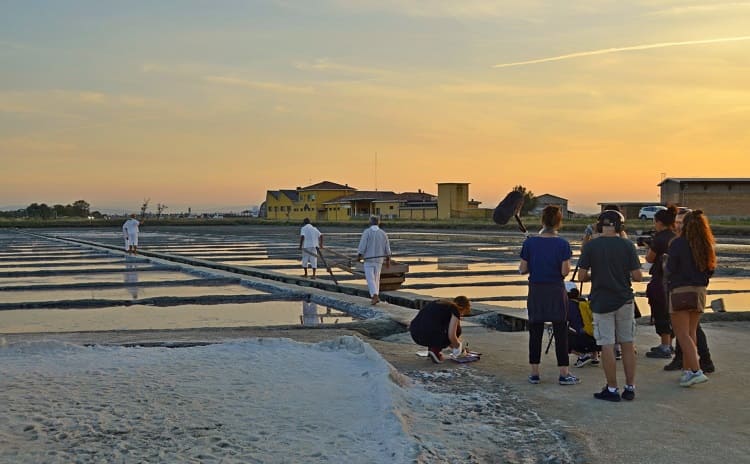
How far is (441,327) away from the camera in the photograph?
297 inches

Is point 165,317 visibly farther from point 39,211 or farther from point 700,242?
point 39,211

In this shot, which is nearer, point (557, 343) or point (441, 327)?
point (557, 343)

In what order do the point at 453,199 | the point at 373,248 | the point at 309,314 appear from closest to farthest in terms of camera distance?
the point at 373,248, the point at 309,314, the point at 453,199

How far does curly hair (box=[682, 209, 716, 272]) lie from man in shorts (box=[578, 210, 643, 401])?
70 cm

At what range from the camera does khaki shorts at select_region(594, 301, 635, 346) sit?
6070mm

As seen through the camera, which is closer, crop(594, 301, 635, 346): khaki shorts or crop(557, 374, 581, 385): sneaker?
crop(594, 301, 635, 346): khaki shorts

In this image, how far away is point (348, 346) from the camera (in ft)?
24.5

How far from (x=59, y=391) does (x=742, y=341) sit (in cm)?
731

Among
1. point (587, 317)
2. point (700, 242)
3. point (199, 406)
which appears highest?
point (700, 242)

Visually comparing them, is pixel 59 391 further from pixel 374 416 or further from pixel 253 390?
pixel 374 416

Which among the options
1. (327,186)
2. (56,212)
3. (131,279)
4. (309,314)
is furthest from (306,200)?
(309,314)

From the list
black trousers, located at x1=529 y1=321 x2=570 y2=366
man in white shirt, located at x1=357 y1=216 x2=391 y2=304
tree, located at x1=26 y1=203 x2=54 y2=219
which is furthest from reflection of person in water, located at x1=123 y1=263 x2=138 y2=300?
tree, located at x1=26 y1=203 x2=54 y2=219

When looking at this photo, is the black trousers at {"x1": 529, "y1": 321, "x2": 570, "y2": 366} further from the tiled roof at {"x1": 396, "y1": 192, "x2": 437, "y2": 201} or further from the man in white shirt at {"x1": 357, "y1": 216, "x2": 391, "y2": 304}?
the tiled roof at {"x1": 396, "y1": 192, "x2": 437, "y2": 201}

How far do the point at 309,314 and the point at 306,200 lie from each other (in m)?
89.8
